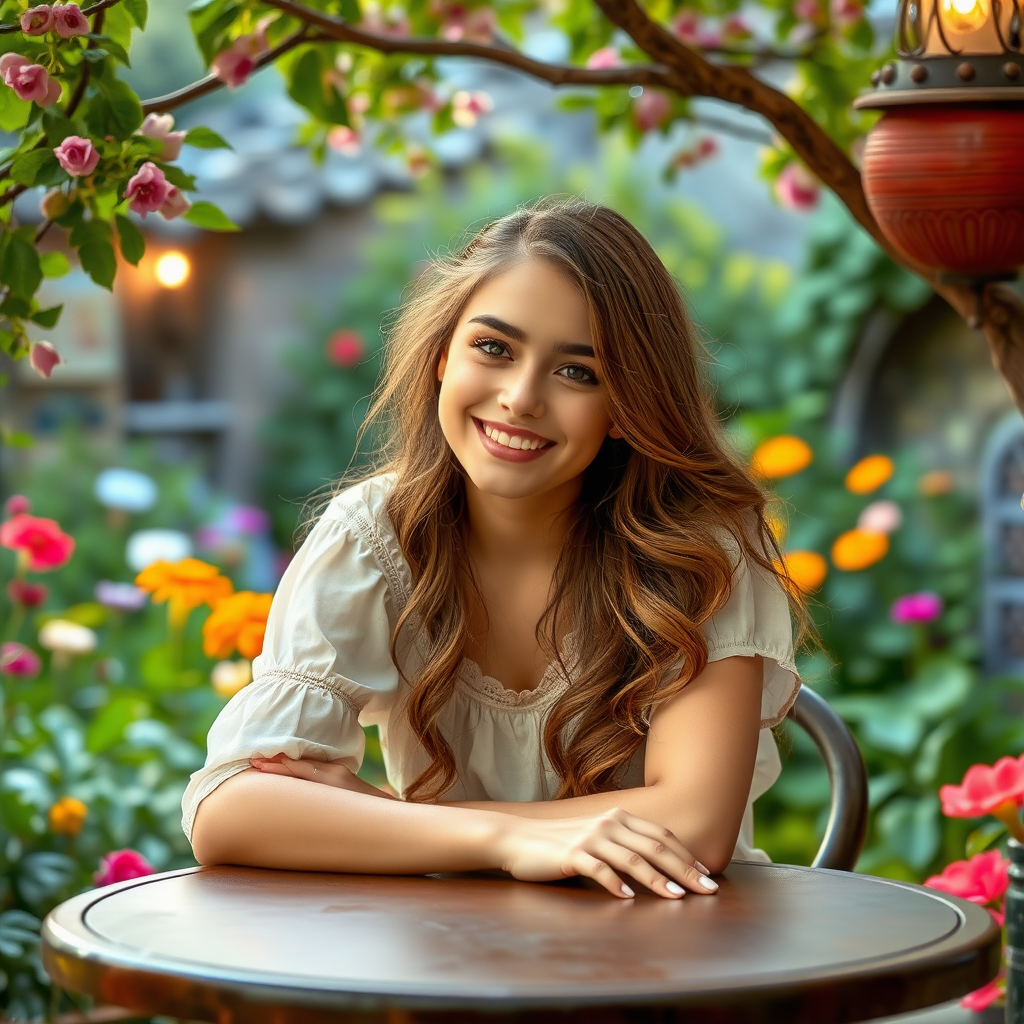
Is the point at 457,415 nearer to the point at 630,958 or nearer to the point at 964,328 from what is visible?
the point at 630,958

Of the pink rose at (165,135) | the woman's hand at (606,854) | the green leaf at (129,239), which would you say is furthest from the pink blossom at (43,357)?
→ the woman's hand at (606,854)

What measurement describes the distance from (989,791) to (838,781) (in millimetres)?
261

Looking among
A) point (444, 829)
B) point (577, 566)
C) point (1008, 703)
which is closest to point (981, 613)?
point (1008, 703)

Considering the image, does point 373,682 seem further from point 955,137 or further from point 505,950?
point 955,137

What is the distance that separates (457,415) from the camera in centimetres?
195

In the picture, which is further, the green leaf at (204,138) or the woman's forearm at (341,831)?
the green leaf at (204,138)

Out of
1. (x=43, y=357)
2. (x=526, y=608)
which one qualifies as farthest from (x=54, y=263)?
(x=526, y=608)

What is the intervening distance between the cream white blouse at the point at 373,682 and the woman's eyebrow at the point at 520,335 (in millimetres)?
334

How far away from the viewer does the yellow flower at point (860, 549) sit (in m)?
4.43

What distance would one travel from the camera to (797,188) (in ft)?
11.4

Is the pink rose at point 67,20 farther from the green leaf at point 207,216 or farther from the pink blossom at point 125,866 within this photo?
the pink blossom at point 125,866

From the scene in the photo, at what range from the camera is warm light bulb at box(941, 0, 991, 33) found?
215 centimetres

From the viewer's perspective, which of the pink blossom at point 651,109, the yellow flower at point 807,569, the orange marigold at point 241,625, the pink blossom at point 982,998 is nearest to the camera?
the pink blossom at point 982,998

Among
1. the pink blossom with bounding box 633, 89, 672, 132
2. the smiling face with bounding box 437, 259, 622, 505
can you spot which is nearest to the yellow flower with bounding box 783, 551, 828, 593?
the pink blossom with bounding box 633, 89, 672, 132
